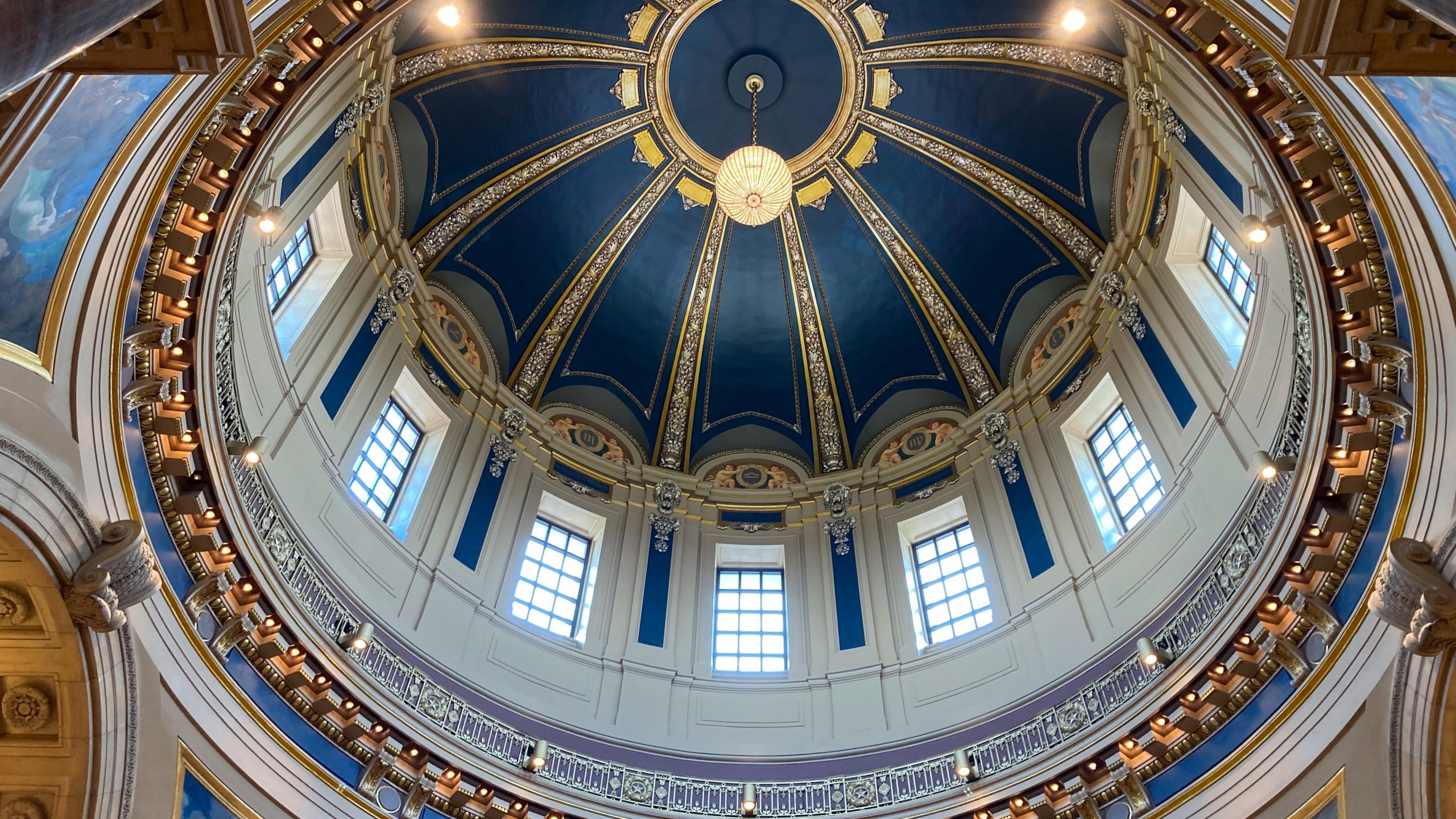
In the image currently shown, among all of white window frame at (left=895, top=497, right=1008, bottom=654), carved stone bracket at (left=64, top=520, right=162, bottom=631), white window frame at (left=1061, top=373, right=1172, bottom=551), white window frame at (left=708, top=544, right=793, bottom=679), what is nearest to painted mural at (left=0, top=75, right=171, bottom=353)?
carved stone bracket at (left=64, top=520, right=162, bottom=631)

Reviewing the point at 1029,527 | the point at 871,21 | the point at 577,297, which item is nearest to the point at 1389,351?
the point at 1029,527

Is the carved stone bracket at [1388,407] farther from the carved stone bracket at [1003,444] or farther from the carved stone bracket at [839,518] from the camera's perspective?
the carved stone bracket at [839,518]

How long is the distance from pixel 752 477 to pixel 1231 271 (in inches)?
367

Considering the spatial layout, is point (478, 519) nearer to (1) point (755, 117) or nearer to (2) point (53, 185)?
(2) point (53, 185)

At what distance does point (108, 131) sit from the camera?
315 inches

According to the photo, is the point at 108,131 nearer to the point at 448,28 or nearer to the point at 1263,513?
the point at 448,28

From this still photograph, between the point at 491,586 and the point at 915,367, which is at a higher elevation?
the point at 915,367

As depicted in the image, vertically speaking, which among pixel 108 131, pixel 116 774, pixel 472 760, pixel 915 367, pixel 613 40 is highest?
pixel 613 40

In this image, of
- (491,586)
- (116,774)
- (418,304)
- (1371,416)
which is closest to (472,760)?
(491,586)

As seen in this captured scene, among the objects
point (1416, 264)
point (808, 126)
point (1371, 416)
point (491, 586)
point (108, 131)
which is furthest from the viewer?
point (808, 126)

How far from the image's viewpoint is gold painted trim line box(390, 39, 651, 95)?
17.3m

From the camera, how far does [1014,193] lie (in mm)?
20297

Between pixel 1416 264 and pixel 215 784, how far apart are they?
465 inches

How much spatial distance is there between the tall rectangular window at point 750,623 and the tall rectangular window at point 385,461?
5.52 meters
